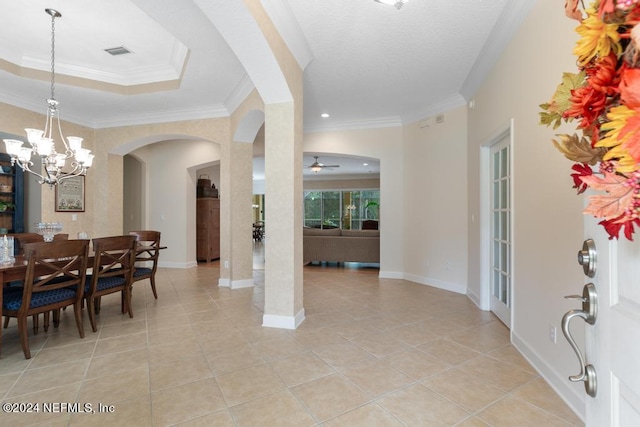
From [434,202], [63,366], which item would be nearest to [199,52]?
[63,366]

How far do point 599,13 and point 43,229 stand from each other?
4463 mm

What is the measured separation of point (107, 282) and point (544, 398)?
397 centimetres

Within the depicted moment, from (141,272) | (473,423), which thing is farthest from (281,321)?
(141,272)

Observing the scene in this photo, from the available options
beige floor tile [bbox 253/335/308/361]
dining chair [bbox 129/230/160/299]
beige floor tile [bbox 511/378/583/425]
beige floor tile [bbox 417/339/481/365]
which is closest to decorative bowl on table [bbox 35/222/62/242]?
dining chair [bbox 129/230/160/299]

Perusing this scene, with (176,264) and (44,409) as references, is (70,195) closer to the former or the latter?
(176,264)

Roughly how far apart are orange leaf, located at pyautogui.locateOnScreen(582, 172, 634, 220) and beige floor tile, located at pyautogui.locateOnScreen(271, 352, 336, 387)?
2.10 metres

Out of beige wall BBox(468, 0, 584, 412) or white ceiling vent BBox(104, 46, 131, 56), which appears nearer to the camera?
beige wall BBox(468, 0, 584, 412)

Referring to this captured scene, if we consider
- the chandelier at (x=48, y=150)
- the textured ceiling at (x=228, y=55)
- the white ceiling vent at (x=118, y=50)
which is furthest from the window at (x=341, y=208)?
the chandelier at (x=48, y=150)

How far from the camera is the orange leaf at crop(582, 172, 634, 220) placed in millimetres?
489

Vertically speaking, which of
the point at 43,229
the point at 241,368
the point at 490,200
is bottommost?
the point at 241,368

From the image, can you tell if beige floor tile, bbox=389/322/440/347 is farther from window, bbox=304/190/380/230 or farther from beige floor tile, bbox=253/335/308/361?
window, bbox=304/190/380/230

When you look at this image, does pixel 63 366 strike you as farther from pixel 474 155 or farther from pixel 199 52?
pixel 474 155

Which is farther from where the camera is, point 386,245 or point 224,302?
point 386,245

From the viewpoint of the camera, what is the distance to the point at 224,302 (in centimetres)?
411
